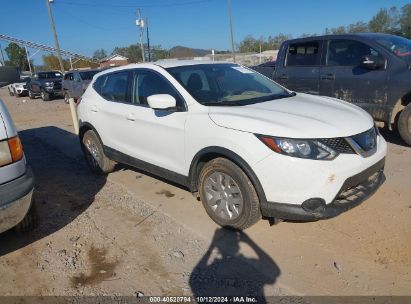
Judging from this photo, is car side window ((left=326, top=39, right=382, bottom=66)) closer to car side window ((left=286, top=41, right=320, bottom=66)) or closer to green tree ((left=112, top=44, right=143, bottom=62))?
car side window ((left=286, top=41, right=320, bottom=66))

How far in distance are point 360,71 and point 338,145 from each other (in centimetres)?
372

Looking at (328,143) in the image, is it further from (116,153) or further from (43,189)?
(43,189)

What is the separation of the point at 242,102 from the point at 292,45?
13.3 feet

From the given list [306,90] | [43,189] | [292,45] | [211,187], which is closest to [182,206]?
[211,187]

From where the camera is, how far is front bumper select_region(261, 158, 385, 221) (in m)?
3.07

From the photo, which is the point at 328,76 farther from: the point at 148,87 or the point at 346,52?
the point at 148,87

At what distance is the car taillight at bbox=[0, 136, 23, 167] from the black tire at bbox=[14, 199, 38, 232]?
0.78 metres

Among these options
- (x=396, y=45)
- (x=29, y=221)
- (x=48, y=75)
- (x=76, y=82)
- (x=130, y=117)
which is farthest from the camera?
(x=48, y=75)

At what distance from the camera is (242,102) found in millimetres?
3814

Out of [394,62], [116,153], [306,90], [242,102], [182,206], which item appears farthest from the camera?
[306,90]

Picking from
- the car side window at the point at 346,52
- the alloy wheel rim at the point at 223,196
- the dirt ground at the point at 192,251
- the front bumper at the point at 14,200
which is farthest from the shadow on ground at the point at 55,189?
the car side window at the point at 346,52

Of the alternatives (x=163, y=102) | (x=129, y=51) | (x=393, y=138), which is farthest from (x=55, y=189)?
(x=129, y=51)

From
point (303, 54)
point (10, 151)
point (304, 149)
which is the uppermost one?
point (303, 54)

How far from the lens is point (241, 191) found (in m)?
3.37
